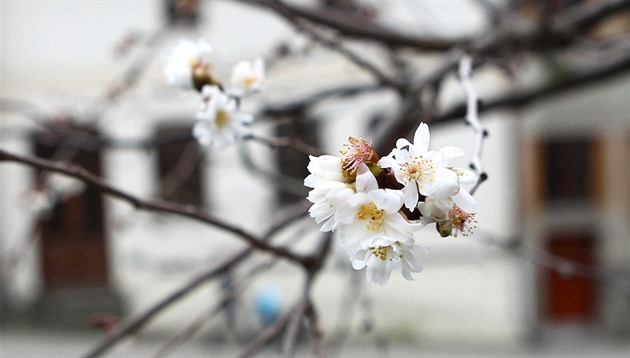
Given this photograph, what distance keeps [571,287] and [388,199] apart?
21.4 feet

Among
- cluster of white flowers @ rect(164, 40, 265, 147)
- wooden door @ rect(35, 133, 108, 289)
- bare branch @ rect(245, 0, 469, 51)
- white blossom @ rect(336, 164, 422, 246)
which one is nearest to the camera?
white blossom @ rect(336, 164, 422, 246)

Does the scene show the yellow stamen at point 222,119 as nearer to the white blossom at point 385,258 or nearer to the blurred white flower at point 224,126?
the blurred white flower at point 224,126

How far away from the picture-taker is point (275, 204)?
6.62 meters

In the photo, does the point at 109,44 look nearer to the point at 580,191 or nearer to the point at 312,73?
the point at 312,73

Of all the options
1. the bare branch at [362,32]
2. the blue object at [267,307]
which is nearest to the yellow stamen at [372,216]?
the bare branch at [362,32]

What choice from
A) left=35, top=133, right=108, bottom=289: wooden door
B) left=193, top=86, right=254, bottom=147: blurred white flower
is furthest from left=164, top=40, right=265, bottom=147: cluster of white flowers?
left=35, top=133, right=108, bottom=289: wooden door

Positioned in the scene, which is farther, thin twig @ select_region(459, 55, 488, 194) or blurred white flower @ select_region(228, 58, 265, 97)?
blurred white flower @ select_region(228, 58, 265, 97)

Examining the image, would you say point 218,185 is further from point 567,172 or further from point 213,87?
point 213,87

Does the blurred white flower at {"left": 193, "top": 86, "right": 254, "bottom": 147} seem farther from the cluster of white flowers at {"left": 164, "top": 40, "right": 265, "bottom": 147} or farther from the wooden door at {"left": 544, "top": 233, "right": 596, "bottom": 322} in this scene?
the wooden door at {"left": 544, "top": 233, "right": 596, "bottom": 322}

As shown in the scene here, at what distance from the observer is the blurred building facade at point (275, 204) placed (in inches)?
248

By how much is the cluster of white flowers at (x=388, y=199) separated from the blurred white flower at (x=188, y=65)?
48 cm

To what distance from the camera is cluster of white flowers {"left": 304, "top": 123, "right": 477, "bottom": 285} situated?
62 cm

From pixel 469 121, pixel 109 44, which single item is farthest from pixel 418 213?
pixel 109 44

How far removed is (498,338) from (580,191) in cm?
149
